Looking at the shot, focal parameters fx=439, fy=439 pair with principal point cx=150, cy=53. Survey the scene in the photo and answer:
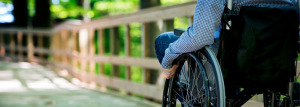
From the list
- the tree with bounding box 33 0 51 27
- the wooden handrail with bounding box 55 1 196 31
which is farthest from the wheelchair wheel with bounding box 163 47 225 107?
the tree with bounding box 33 0 51 27

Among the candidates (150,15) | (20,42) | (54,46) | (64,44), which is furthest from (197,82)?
(20,42)

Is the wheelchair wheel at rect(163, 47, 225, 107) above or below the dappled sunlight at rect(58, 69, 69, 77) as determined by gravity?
above

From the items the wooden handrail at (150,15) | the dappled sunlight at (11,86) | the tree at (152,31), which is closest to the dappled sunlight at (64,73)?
the dappled sunlight at (11,86)

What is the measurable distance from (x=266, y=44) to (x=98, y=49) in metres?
5.21

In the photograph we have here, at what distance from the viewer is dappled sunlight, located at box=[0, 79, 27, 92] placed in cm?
603

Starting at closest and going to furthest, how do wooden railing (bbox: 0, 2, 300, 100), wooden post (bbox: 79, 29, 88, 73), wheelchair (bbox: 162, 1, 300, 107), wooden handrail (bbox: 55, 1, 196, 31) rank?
1. wheelchair (bbox: 162, 1, 300, 107)
2. wooden handrail (bbox: 55, 1, 196, 31)
3. wooden railing (bbox: 0, 2, 300, 100)
4. wooden post (bbox: 79, 29, 88, 73)

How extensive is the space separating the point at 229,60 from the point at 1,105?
304 cm

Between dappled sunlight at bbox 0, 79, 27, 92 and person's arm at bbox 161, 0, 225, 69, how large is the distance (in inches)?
164

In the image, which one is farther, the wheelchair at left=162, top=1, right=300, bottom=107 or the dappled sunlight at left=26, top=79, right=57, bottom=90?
the dappled sunlight at left=26, top=79, right=57, bottom=90

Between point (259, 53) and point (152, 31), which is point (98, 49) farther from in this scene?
point (259, 53)

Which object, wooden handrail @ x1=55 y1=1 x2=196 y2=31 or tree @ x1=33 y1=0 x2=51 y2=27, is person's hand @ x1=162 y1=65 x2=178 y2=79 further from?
tree @ x1=33 y1=0 x2=51 y2=27

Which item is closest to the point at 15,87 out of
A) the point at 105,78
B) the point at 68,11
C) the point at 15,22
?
the point at 105,78

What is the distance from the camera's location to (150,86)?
482cm

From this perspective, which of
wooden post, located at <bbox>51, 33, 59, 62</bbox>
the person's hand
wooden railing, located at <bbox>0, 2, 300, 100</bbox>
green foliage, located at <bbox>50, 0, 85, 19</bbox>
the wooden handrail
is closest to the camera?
the person's hand
